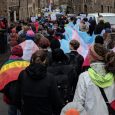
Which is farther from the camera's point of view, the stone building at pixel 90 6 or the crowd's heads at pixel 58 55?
the stone building at pixel 90 6

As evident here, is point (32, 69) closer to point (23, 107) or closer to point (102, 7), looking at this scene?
point (23, 107)

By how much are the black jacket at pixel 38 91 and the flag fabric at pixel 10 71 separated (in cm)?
107

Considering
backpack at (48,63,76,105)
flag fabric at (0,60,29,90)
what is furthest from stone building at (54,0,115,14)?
backpack at (48,63,76,105)

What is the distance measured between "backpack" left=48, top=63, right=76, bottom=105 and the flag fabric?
0.51 meters

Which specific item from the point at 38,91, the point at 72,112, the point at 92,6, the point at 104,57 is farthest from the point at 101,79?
the point at 92,6

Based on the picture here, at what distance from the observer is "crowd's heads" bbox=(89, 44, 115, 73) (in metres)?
6.23

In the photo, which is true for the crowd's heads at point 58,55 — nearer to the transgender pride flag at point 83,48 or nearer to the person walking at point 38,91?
the person walking at point 38,91

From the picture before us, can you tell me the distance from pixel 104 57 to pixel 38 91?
0.90 m

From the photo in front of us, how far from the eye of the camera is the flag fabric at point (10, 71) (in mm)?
7773

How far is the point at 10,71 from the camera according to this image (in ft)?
26.5

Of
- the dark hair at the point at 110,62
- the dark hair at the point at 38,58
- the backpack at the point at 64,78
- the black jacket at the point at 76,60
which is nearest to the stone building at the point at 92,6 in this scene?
the black jacket at the point at 76,60

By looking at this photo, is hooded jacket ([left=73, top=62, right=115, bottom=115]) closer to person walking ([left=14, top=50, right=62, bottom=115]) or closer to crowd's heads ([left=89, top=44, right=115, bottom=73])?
crowd's heads ([left=89, top=44, right=115, bottom=73])

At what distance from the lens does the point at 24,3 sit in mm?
65375

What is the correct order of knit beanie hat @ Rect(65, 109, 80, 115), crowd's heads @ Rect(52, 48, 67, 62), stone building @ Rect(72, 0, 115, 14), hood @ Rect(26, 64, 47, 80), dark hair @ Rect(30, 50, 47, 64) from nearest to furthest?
1. knit beanie hat @ Rect(65, 109, 80, 115)
2. hood @ Rect(26, 64, 47, 80)
3. dark hair @ Rect(30, 50, 47, 64)
4. crowd's heads @ Rect(52, 48, 67, 62)
5. stone building @ Rect(72, 0, 115, 14)
